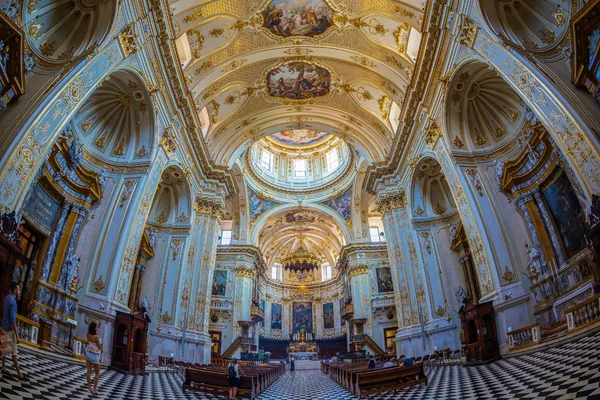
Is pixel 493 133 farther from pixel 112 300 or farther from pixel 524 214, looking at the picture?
pixel 112 300

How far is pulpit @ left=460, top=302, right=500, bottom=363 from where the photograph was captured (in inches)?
399

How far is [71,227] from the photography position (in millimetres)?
11227

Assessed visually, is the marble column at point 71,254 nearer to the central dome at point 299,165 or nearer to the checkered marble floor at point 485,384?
the checkered marble floor at point 485,384

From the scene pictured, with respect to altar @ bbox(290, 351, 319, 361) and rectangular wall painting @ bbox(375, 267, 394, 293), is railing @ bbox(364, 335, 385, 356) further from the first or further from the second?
altar @ bbox(290, 351, 319, 361)

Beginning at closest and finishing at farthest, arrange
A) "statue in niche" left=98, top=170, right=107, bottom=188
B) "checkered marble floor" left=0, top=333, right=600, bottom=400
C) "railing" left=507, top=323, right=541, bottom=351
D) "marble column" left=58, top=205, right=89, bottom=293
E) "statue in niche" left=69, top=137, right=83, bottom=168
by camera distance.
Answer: "checkered marble floor" left=0, top=333, right=600, bottom=400, "railing" left=507, top=323, right=541, bottom=351, "marble column" left=58, top=205, right=89, bottom=293, "statue in niche" left=69, top=137, right=83, bottom=168, "statue in niche" left=98, top=170, right=107, bottom=188

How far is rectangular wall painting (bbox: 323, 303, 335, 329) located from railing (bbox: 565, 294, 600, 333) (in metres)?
31.0

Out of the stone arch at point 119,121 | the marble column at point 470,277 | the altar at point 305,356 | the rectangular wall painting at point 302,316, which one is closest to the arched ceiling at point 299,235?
the rectangular wall painting at point 302,316

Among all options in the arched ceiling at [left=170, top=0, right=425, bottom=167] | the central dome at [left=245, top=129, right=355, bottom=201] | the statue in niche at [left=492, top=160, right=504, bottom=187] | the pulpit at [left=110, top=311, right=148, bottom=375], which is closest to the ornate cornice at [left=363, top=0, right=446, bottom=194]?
the arched ceiling at [left=170, top=0, right=425, bottom=167]

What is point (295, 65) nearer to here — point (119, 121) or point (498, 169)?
Answer: point (119, 121)

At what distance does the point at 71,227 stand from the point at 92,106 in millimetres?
4125

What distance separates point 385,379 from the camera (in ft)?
22.5

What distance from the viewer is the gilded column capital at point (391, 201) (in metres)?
18.1

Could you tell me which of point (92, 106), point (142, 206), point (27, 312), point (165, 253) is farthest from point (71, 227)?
point (165, 253)

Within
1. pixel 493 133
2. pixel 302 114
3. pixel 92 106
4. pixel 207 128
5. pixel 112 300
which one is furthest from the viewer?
pixel 302 114
